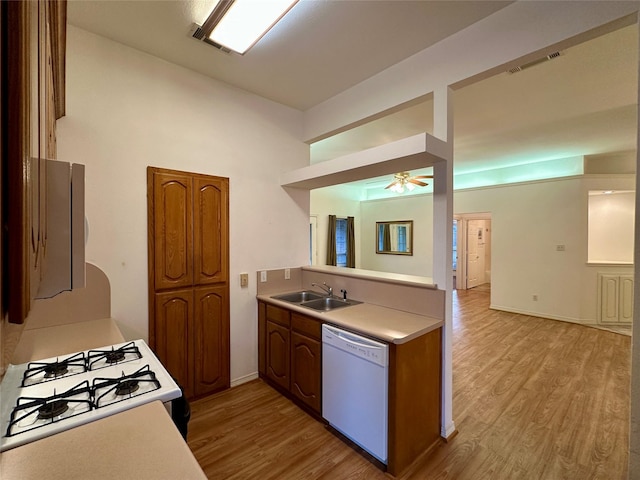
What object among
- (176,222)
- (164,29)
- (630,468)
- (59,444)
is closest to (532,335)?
(630,468)

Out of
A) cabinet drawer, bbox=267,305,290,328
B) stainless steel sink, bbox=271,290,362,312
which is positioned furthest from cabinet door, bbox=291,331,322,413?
stainless steel sink, bbox=271,290,362,312

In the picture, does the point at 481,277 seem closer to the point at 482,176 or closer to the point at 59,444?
the point at 482,176

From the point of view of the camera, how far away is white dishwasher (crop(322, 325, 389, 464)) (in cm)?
182

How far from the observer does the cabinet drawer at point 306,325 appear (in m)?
2.29

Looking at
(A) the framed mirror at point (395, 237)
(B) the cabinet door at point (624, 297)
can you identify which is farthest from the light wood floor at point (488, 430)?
(A) the framed mirror at point (395, 237)

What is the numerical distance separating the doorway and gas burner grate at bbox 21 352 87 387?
25.6ft

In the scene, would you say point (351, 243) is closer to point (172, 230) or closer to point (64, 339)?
point (172, 230)

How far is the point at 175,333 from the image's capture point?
8.16 ft

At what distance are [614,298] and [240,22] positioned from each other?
20.9 feet

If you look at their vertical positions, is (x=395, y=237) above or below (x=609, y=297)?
above

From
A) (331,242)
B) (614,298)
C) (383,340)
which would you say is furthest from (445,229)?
(331,242)

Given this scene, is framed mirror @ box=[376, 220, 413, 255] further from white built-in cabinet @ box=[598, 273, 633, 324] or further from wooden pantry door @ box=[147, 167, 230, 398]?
wooden pantry door @ box=[147, 167, 230, 398]

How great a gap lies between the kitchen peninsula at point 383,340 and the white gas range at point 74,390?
119cm

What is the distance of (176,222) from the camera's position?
2.47 meters
